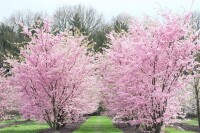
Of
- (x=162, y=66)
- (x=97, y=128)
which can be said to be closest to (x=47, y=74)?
(x=162, y=66)

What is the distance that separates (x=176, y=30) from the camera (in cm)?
1464

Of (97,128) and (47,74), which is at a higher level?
(47,74)

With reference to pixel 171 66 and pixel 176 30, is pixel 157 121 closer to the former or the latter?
pixel 171 66

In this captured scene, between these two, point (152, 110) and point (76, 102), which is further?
point (76, 102)

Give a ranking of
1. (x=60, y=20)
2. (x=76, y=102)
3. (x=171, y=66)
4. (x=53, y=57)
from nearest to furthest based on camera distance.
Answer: (x=171, y=66) < (x=53, y=57) < (x=76, y=102) < (x=60, y=20)

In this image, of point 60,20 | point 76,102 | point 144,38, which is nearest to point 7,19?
point 60,20

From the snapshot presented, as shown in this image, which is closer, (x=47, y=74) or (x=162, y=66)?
(x=162, y=66)

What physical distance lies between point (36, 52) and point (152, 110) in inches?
280

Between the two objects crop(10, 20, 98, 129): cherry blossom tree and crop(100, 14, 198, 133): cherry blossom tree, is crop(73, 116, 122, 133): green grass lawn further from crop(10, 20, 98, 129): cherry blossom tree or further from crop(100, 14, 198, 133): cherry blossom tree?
crop(100, 14, 198, 133): cherry blossom tree

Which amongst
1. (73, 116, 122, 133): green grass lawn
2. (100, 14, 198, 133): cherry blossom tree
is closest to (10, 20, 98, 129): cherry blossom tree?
(100, 14, 198, 133): cherry blossom tree

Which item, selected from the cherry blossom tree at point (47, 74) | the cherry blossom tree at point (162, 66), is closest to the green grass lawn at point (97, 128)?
the cherry blossom tree at point (47, 74)

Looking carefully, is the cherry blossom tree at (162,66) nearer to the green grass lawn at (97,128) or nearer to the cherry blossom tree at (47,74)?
the cherry blossom tree at (47,74)

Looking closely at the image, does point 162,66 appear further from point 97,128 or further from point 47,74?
point 97,128

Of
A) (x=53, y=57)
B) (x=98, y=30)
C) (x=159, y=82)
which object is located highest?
(x=98, y=30)
